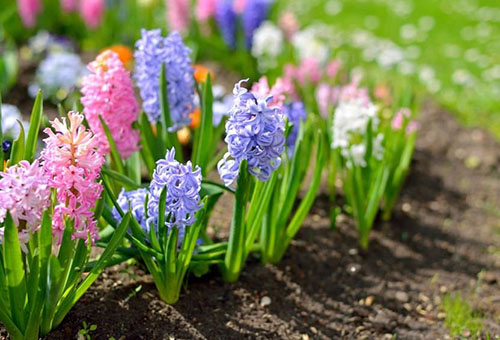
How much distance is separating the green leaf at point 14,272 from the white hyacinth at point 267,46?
3148 millimetres

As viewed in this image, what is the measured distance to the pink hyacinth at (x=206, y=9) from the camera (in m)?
5.66

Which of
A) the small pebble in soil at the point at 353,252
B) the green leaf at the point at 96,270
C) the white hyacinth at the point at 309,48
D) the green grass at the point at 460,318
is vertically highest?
the white hyacinth at the point at 309,48

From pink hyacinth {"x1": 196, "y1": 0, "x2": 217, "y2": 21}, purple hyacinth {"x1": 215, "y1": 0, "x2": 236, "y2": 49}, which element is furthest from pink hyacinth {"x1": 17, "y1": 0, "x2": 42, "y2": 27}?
purple hyacinth {"x1": 215, "y1": 0, "x2": 236, "y2": 49}

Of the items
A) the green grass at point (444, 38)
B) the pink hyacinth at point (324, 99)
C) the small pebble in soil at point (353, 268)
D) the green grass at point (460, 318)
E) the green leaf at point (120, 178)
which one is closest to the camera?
the green leaf at point (120, 178)

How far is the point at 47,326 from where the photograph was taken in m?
2.27

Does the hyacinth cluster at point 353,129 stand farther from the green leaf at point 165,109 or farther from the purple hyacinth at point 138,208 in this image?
the purple hyacinth at point 138,208

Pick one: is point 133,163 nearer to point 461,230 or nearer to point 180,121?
point 180,121

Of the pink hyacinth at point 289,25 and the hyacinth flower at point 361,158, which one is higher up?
the pink hyacinth at point 289,25

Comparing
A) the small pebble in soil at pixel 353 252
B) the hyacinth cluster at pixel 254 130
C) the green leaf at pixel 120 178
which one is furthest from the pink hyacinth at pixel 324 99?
the hyacinth cluster at pixel 254 130

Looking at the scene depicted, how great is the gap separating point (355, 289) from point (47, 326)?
4.67ft

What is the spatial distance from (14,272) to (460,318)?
74.5 inches

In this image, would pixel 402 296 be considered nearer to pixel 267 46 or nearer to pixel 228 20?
pixel 267 46

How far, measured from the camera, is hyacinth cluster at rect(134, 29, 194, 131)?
2.80 m

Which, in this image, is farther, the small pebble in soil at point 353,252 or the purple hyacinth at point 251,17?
the purple hyacinth at point 251,17
